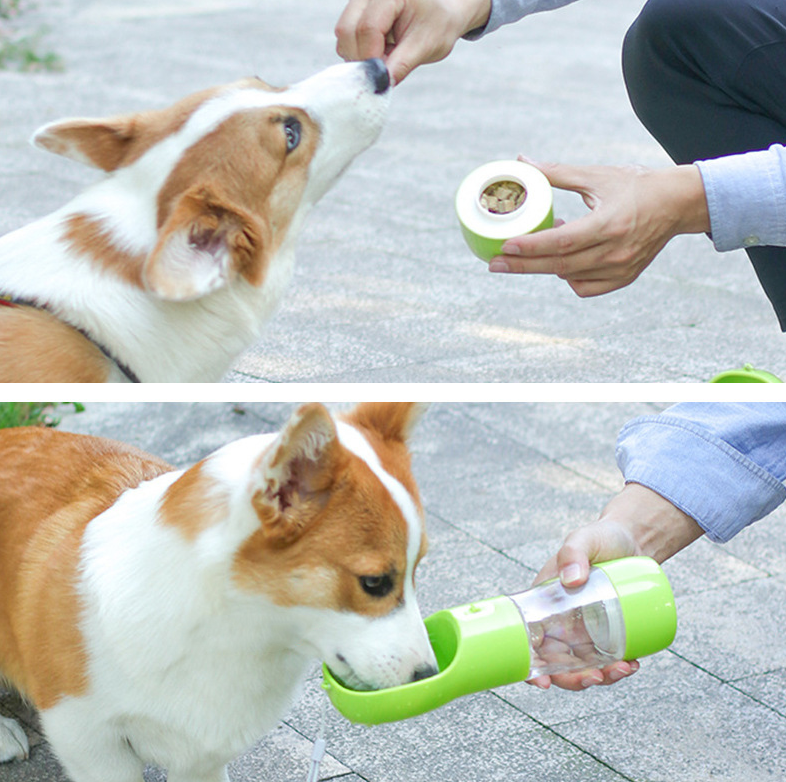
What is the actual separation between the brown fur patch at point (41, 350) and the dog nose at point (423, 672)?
94 cm

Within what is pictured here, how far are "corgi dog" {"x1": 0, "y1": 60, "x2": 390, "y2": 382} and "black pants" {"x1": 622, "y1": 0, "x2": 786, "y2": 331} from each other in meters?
0.88

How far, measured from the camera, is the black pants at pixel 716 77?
2.88m

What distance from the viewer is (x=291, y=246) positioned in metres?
2.62

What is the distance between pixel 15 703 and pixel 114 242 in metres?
1.02

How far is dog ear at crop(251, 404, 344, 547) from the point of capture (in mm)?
1728

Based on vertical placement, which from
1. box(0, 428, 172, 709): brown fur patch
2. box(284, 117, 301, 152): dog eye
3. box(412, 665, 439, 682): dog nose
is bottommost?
box(412, 665, 439, 682): dog nose

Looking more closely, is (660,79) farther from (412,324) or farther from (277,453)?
(277,453)

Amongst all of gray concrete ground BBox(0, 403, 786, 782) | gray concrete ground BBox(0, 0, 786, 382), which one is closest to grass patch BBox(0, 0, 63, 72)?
gray concrete ground BBox(0, 0, 786, 382)

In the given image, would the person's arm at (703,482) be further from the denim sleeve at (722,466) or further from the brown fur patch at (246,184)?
the brown fur patch at (246,184)

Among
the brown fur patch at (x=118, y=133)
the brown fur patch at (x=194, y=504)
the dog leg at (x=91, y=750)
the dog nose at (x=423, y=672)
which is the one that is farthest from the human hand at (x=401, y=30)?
the dog leg at (x=91, y=750)

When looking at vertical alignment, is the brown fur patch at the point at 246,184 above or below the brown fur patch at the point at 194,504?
above

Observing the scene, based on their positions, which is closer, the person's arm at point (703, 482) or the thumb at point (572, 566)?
the thumb at point (572, 566)

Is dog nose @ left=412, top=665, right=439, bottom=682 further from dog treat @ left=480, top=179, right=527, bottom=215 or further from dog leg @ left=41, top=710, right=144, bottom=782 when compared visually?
dog treat @ left=480, top=179, right=527, bottom=215

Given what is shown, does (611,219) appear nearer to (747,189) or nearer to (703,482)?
(747,189)
